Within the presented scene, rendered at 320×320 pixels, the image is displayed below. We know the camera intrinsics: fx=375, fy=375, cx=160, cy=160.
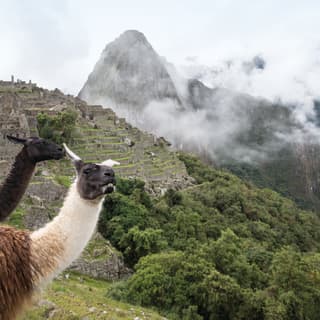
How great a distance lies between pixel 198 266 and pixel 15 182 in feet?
29.5

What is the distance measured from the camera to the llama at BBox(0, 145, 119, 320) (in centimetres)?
260

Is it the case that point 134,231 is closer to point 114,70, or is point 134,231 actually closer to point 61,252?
point 61,252

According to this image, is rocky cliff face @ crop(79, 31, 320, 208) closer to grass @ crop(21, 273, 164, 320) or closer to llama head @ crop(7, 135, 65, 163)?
grass @ crop(21, 273, 164, 320)

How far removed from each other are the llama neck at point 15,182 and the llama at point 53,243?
110 centimetres

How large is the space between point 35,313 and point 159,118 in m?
94.2

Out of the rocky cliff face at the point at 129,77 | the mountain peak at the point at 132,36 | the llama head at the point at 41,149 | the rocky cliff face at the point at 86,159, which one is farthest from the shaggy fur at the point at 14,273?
the mountain peak at the point at 132,36

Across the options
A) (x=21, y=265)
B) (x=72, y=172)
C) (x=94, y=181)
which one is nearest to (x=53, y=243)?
(x=21, y=265)

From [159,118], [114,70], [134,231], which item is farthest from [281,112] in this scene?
[134,231]

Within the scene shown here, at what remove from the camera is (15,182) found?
3797 mm

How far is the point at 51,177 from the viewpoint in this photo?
51.6 feet

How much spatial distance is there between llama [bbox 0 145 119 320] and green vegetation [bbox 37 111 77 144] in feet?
61.4

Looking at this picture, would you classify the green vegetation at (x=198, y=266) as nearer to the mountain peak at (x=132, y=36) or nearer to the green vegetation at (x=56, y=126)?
the green vegetation at (x=56, y=126)

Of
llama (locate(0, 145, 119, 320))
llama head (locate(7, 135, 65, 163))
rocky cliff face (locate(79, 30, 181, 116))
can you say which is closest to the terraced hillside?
llama head (locate(7, 135, 65, 163))

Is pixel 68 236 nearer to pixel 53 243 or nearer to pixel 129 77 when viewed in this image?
pixel 53 243
